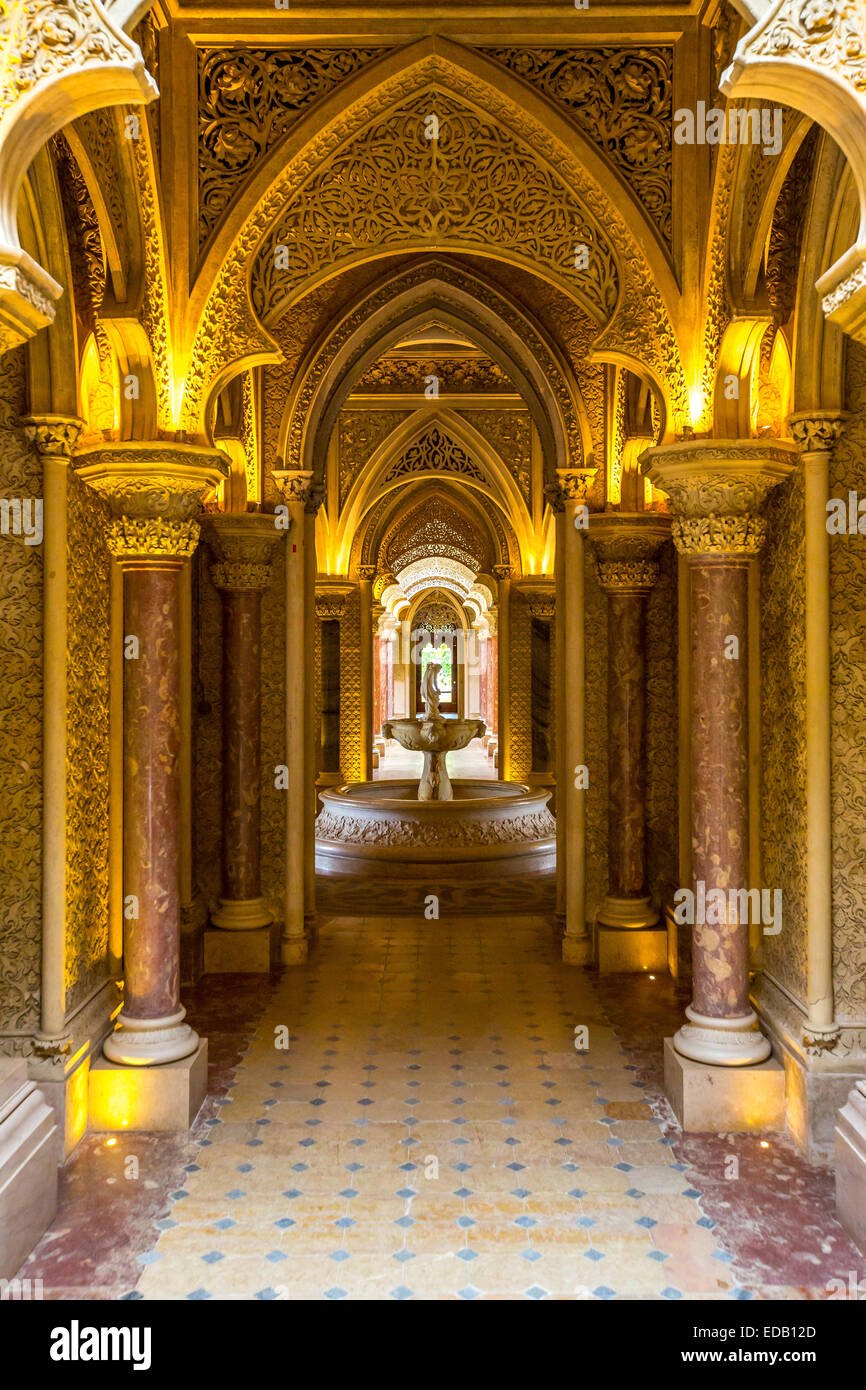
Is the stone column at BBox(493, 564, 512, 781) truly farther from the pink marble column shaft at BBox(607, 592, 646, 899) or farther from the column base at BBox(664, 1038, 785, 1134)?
the column base at BBox(664, 1038, 785, 1134)

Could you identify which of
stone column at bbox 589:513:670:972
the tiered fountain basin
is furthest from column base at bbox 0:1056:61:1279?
the tiered fountain basin

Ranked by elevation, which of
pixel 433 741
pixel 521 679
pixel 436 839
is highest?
pixel 521 679

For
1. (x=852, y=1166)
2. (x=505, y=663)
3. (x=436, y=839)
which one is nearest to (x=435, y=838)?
(x=436, y=839)

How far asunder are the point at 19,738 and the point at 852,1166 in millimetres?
3573

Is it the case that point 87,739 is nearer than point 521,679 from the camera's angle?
Yes

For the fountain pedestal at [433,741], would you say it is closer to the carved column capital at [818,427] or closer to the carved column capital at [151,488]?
the carved column capital at [151,488]

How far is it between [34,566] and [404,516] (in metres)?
13.3

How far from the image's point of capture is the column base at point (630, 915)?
7.02 m

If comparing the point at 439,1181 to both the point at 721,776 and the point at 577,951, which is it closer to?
the point at 721,776

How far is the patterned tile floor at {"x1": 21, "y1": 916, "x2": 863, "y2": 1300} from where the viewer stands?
3.37 meters

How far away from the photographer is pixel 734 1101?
14.8ft

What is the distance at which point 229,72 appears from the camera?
5016 millimetres

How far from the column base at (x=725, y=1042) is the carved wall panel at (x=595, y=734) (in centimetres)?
264

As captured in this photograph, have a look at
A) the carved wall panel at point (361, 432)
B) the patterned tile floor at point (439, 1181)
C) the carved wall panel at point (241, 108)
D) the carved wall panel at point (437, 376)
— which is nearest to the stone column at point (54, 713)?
the patterned tile floor at point (439, 1181)
